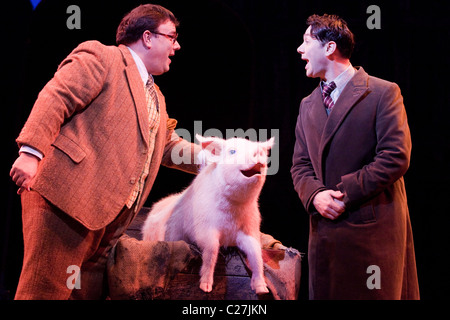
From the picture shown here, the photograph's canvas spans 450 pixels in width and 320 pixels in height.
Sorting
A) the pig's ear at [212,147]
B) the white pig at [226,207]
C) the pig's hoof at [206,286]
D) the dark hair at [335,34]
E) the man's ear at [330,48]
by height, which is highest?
the dark hair at [335,34]

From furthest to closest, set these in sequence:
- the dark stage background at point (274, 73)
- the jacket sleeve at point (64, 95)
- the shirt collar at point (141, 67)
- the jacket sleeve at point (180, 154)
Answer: the dark stage background at point (274, 73), the jacket sleeve at point (180, 154), the shirt collar at point (141, 67), the jacket sleeve at point (64, 95)

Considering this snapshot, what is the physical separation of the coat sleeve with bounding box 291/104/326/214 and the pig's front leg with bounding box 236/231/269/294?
11.2 inches

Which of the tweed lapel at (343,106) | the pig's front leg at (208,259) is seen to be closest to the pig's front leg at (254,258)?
the pig's front leg at (208,259)

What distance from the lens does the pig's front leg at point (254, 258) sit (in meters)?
1.79

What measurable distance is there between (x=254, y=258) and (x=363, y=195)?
54 cm

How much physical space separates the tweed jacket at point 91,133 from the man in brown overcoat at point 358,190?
2.49 feet

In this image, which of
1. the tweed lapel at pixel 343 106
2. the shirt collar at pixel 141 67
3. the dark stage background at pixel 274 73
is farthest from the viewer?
the dark stage background at pixel 274 73

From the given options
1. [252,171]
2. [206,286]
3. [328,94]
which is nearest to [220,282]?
[206,286]

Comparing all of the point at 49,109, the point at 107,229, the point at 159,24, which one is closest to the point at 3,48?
the point at 159,24

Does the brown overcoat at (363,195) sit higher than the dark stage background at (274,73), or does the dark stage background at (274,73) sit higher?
the dark stage background at (274,73)

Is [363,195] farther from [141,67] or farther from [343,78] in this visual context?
[141,67]

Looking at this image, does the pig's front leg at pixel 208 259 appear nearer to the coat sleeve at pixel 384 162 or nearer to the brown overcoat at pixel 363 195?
the brown overcoat at pixel 363 195

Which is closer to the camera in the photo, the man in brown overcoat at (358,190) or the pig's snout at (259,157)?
the man in brown overcoat at (358,190)

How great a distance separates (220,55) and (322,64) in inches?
42.1
